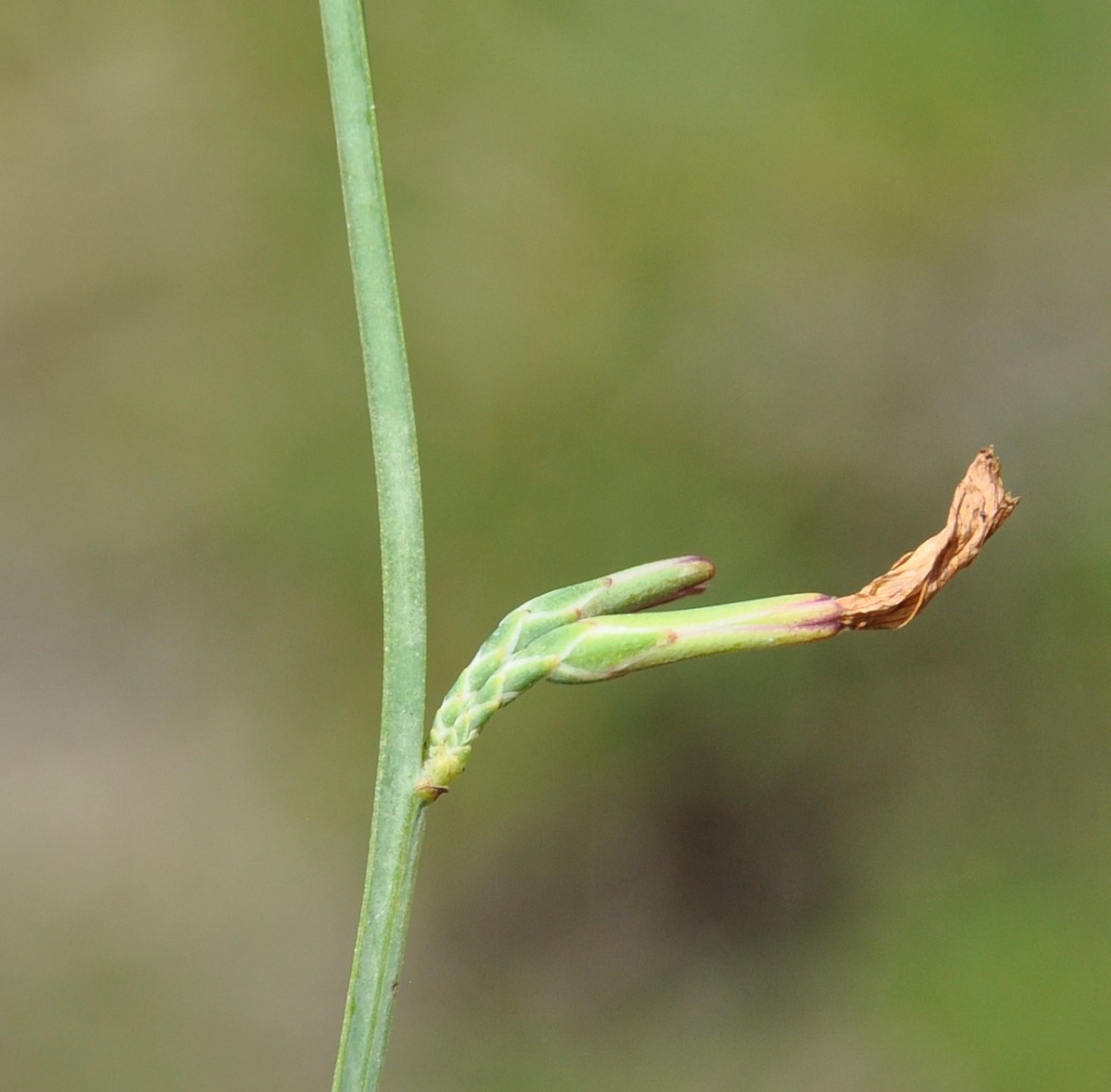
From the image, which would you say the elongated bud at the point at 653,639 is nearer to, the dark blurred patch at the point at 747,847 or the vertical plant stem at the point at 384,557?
the vertical plant stem at the point at 384,557

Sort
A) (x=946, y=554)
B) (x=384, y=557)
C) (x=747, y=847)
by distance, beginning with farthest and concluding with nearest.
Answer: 1. (x=747, y=847)
2. (x=946, y=554)
3. (x=384, y=557)

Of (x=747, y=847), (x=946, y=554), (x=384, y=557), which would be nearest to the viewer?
(x=384, y=557)

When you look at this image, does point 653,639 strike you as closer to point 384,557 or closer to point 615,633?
point 615,633

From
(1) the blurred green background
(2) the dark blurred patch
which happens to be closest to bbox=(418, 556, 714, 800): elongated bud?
(1) the blurred green background

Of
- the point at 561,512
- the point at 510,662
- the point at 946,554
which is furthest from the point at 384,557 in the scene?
the point at 561,512

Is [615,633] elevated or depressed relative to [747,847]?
depressed

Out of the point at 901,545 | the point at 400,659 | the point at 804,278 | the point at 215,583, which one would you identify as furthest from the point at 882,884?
the point at 400,659

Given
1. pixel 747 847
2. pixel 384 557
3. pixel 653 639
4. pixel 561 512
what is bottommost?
pixel 653 639
